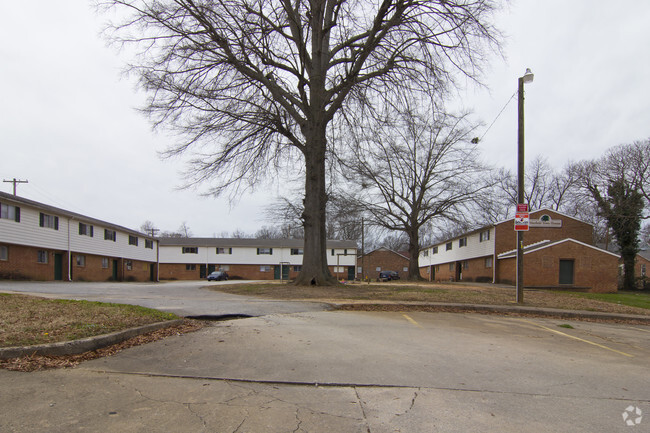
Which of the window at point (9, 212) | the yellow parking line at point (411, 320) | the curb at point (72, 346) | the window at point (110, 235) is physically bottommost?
the yellow parking line at point (411, 320)

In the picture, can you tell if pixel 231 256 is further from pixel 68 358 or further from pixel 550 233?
pixel 68 358

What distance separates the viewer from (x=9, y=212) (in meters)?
28.6

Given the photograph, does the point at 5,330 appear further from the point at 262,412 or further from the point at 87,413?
the point at 262,412

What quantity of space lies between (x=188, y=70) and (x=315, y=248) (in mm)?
9206

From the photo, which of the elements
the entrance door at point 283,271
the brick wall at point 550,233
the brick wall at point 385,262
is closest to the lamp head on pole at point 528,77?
the brick wall at point 550,233

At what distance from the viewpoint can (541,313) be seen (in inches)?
529

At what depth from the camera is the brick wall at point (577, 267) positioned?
107 feet

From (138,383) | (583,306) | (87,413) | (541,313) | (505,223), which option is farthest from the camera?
(505,223)

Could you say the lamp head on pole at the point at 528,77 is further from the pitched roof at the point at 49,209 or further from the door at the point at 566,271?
the pitched roof at the point at 49,209

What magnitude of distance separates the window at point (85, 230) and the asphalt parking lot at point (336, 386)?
1324 inches

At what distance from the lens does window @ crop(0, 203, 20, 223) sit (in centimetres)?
2805

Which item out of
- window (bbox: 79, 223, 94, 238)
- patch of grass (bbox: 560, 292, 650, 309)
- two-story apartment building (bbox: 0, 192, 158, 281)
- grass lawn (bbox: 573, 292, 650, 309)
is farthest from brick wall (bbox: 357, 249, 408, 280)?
patch of grass (bbox: 560, 292, 650, 309)

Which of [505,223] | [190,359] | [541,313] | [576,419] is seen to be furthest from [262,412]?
[505,223]

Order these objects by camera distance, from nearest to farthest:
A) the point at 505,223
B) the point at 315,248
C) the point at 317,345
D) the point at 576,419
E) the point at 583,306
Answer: the point at 576,419 → the point at 317,345 → the point at 583,306 → the point at 315,248 → the point at 505,223
